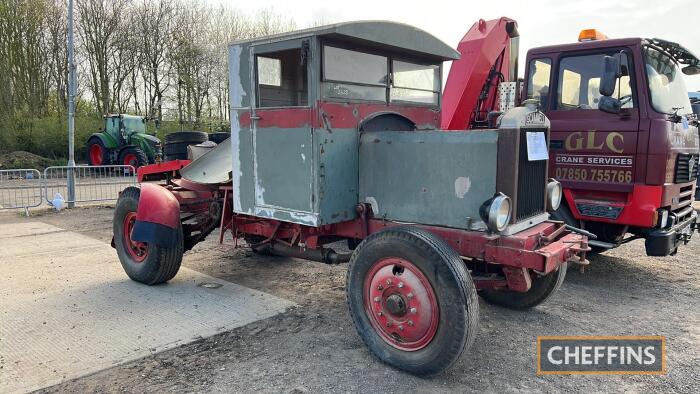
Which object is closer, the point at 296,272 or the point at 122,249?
the point at 122,249

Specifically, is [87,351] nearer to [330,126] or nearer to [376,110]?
[330,126]

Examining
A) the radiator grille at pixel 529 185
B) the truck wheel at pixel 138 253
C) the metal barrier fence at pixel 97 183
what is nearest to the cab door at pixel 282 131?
the truck wheel at pixel 138 253

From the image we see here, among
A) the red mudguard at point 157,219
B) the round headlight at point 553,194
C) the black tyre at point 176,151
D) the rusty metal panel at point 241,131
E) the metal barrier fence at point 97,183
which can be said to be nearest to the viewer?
the round headlight at point 553,194

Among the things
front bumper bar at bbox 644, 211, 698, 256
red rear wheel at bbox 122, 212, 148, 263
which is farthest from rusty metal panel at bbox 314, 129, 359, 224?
front bumper bar at bbox 644, 211, 698, 256

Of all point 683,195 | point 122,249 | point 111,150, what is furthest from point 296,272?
point 111,150

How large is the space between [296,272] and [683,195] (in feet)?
14.1

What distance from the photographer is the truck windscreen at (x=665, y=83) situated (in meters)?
5.01

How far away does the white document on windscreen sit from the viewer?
3334mm

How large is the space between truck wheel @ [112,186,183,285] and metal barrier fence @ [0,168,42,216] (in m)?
5.51

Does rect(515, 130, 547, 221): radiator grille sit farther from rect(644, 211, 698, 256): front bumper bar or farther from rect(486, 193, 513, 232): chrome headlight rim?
rect(644, 211, 698, 256): front bumper bar

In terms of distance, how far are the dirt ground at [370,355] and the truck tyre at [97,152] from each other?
14203 mm

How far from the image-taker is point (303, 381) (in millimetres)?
3102

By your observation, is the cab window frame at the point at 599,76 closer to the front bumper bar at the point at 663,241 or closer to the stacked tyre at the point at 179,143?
the front bumper bar at the point at 663,241

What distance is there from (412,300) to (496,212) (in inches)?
30.1
